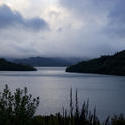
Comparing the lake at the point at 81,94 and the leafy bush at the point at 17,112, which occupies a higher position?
the leafy bush at the point at 17,112

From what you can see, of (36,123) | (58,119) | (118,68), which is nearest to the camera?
(58,119)

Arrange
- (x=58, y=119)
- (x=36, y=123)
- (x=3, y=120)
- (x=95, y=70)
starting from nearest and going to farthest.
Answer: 1. (x=3, y=120)
2. (x=58, y=119)
3. (x=36, y=123)
4. (x=95, y=70)

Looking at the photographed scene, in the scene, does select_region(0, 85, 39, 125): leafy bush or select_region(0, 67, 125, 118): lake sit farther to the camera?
select_region(0, 67, 125, 118): lake

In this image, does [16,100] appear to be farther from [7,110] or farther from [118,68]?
[118,68]

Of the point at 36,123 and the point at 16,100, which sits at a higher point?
the point at 16,100

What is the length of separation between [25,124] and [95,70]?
193235 millimetres

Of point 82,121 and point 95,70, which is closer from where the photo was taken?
point 82,121

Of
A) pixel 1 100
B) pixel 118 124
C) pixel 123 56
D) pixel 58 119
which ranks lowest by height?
pixel 118 124

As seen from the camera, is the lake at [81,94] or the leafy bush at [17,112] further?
the lake at [81,94]

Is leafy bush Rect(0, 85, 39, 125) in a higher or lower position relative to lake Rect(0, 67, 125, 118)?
higher

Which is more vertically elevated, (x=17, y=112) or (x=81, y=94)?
(x=17, y=112)

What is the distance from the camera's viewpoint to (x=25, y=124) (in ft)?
26.0

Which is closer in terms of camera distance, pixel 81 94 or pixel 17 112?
pixel 17 112

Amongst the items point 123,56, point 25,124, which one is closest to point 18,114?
point 25,124
